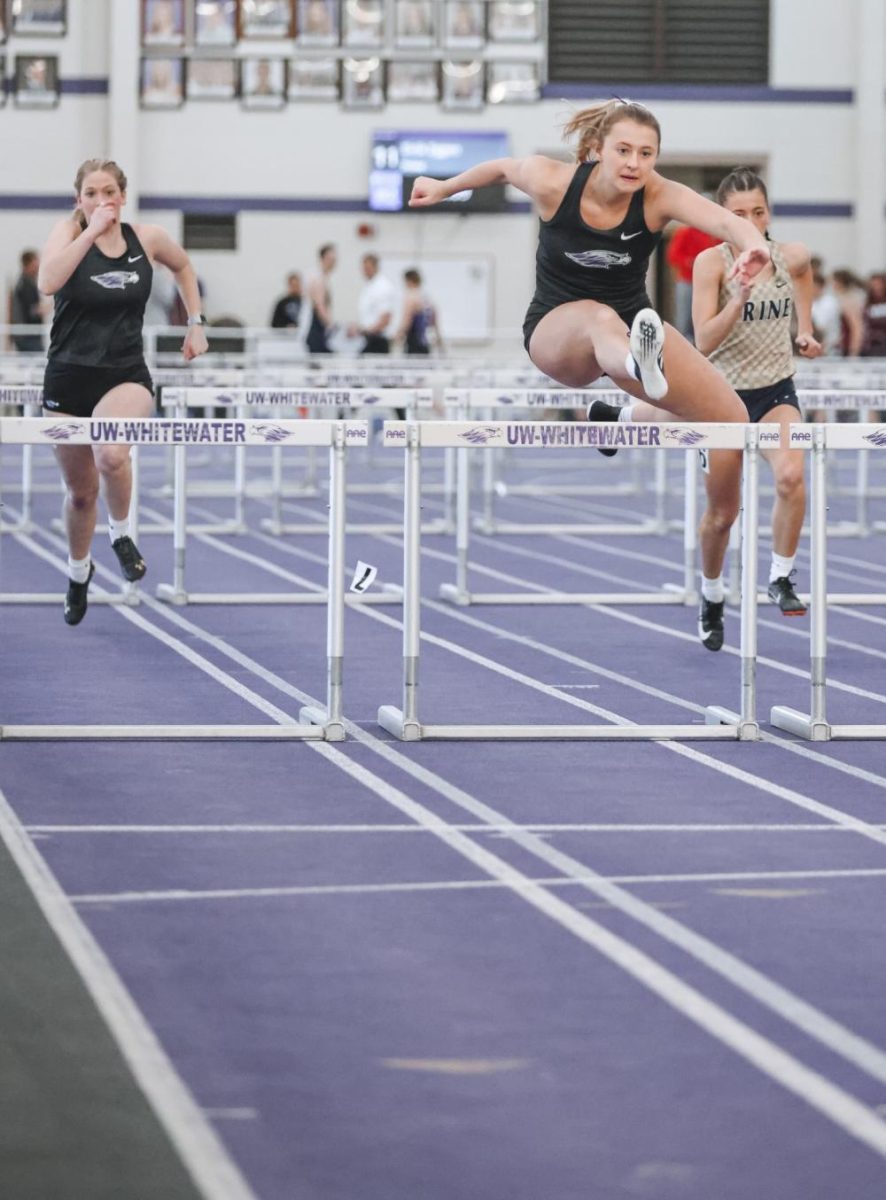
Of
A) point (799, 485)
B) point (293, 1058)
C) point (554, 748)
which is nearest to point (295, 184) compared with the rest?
point (799, 485)

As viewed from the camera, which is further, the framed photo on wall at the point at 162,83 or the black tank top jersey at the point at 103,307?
the framed photo on wall at the point at 162,83

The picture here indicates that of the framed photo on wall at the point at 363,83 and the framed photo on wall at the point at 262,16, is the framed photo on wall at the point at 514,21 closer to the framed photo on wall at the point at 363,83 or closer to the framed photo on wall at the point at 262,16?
the framed photo on wall at the point at 363,83

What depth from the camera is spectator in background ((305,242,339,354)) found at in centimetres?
2361

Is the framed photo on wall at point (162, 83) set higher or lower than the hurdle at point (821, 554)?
higher

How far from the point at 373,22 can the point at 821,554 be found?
23.8m

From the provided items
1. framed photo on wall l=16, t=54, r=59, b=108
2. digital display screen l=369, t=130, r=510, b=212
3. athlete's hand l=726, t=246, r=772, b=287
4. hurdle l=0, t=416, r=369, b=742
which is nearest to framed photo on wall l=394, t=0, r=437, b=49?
digital display screen l=369, t=130, r=510, b=212

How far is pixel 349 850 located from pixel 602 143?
2.90 m

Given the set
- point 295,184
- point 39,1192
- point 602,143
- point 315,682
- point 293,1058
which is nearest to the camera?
point 39,1192

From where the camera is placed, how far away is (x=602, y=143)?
301 inches

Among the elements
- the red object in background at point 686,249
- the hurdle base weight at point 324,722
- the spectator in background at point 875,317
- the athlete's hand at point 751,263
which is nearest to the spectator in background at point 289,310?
the spectator in background at point 875,317

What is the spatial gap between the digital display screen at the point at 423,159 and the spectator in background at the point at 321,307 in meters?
5.34

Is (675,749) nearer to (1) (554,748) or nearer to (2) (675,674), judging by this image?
(1) (554,748)

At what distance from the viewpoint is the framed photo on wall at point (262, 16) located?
29.8m

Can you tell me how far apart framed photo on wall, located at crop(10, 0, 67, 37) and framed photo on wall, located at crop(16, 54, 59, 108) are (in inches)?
11.3
